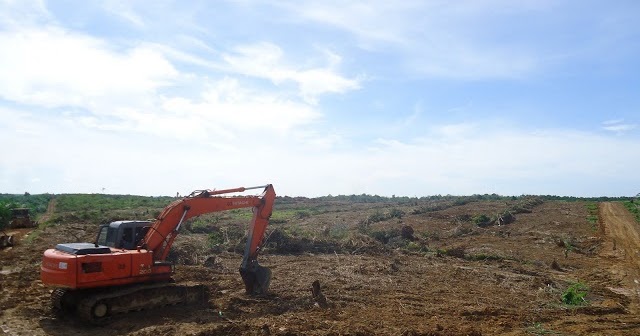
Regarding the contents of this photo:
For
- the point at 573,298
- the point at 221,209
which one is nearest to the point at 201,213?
the point at 221,209

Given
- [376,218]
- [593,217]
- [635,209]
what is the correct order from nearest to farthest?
[593,217]
[376,218]
[635,209]

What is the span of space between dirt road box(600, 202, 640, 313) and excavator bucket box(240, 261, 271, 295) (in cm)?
1041

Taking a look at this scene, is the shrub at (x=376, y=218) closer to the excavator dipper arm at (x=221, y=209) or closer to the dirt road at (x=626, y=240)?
the dirt road at (x=626, y=240)

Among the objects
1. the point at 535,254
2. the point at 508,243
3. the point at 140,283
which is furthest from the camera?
the point at 508,243

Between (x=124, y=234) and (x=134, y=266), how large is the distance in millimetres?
1455

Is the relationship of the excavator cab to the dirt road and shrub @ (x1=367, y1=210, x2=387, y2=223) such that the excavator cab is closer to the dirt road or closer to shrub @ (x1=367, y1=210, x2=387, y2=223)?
the dirt road

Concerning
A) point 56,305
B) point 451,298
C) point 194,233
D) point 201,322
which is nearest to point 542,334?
point 451,298

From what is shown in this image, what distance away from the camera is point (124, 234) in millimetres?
13602

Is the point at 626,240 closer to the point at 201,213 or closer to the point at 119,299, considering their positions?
the point at 201,213

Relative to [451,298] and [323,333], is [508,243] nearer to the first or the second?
[451,298]

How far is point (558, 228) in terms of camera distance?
35000 mm

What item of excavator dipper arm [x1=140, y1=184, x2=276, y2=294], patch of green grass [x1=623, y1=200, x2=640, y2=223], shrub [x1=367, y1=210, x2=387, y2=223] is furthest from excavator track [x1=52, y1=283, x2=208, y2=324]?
patch of green grass [x1=623, y1=200, x2=640, y2=223]

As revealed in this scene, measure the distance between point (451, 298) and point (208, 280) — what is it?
8.16m

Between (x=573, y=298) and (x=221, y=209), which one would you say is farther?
(x=573, y=298)
